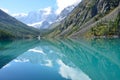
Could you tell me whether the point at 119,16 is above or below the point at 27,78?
above

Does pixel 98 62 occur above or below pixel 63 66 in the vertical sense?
above

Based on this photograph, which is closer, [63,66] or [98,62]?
[63,66]

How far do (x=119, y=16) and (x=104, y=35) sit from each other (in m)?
18.6

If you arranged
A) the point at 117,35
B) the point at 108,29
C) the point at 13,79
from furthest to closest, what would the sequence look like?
the point at 108,29 < the point at 117,35 < the point at 13,79

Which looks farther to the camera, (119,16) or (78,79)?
(119,16)

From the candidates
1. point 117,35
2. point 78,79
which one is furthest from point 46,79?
point 117,35

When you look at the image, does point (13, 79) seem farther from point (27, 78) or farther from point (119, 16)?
point (119, 16)

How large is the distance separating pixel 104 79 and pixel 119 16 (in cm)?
16921

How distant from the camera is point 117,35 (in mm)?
176000

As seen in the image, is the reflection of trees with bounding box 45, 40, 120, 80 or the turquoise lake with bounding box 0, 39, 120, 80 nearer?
the turquoise lake with bounding box 0, 39, 120, 80

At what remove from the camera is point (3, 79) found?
113ft

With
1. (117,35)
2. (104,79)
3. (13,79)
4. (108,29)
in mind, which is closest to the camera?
(104,79)

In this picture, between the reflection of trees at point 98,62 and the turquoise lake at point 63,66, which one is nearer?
the turquoise lake at point 63,66

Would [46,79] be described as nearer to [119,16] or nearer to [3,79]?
[3,79]
